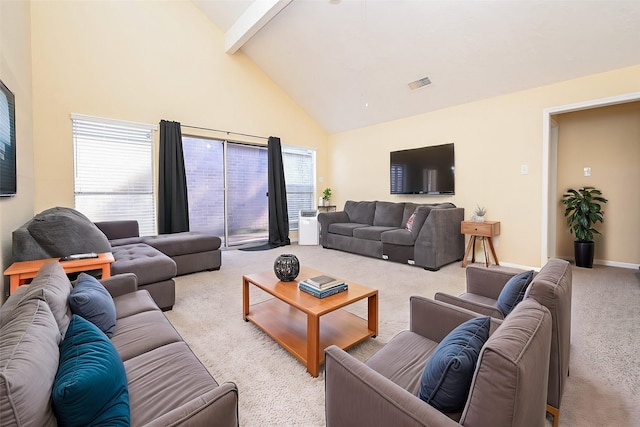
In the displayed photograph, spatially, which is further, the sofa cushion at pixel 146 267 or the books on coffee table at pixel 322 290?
the sofa cushion at pixel 146 267

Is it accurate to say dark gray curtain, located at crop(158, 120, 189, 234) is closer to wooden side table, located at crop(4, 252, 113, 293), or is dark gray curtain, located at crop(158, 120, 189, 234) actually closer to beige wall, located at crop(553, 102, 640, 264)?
wooden side table, located at crop(4, 252, 113, 293)

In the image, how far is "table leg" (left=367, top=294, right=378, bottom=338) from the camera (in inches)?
78.7

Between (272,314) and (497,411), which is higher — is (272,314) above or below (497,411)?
below

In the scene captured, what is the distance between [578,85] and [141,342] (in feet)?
16.5

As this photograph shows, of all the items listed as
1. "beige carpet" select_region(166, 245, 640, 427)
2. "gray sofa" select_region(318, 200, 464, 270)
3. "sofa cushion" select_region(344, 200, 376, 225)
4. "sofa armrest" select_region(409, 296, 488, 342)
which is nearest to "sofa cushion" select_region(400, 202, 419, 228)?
"gray sofa" select_region(318, 200, 464, 270)

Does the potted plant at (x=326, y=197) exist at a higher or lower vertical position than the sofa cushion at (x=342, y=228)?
higher

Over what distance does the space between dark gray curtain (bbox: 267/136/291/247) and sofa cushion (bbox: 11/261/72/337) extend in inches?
165

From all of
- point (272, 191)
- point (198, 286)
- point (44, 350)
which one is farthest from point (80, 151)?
point (44, 350)

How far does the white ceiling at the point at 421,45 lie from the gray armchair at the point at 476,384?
3.48m

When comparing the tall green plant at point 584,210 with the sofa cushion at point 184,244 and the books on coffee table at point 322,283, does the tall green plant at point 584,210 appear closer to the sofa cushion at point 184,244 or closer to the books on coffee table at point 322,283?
the books on coffee table at point 322,283

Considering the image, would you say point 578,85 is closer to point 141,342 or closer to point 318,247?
point 318,247

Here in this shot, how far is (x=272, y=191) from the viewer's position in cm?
572

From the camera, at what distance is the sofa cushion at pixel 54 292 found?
3.61 ft

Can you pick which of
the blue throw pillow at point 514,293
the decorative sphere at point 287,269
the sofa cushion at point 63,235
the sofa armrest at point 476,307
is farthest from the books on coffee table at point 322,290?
the sofa cushion at point 63,235
